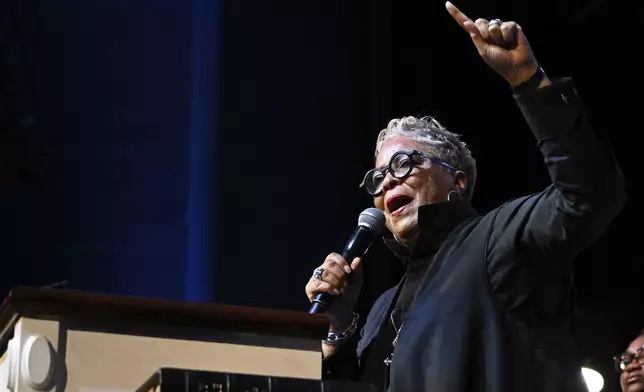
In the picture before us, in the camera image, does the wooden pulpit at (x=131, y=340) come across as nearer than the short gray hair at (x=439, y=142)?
Yes

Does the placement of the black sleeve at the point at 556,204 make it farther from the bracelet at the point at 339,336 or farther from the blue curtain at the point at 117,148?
the blue curtain at the point at 117,148

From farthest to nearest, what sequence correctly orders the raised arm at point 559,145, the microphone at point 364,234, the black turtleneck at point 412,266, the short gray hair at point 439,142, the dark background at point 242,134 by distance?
1. the dark background at point 242,134
2. the short gray hair at point 439,142
3. the microphone at point 364,234
4. the black turtleneck at point 412,266
5. the raised arm at point 559,145

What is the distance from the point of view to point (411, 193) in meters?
2.32

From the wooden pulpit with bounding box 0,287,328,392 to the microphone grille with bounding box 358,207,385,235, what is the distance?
628 mm

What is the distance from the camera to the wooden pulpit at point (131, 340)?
160 centimetres

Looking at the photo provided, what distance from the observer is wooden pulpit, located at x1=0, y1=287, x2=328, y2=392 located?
160cm

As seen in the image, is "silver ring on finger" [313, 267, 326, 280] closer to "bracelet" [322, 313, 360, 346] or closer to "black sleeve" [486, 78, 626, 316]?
"bracelet" [322, 313, 360, 346]

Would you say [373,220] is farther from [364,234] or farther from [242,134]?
[242,134]

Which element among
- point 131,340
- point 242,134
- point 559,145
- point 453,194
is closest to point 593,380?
point 242,134

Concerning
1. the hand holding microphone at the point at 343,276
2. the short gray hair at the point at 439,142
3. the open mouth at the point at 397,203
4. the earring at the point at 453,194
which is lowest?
the hand holding microphone at the point at 343,276

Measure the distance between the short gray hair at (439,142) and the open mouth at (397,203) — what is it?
12 cm

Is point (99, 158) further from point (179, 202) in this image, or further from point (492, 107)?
point (492, 107)

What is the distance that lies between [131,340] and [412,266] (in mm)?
720

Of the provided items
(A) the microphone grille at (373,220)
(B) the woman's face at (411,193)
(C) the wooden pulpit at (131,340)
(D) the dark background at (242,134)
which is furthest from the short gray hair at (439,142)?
(D) the dark background at (242,134)
